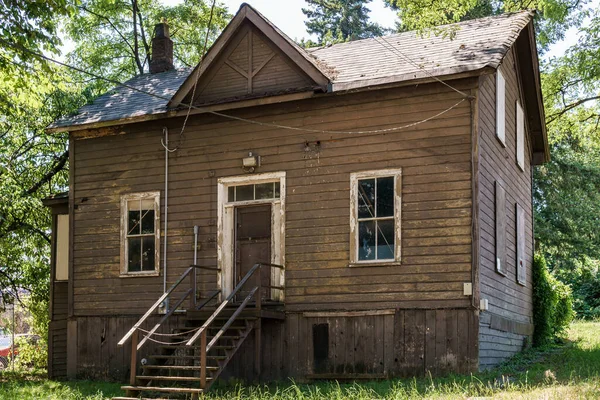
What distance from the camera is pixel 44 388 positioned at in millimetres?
16156

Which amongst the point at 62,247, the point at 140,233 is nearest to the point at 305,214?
the point at 140,233

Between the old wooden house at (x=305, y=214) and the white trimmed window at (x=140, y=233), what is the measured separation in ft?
0.13

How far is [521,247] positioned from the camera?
19.0m

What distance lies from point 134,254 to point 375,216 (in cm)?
559

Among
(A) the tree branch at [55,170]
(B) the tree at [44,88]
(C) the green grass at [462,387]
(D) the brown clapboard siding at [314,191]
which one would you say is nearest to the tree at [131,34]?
(B) the tree at [44,88]

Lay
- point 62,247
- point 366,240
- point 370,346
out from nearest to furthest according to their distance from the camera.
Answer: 1. point 370,346
2. point 366,240
3. point 62,247

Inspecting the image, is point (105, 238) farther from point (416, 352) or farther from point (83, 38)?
point (83, 38)

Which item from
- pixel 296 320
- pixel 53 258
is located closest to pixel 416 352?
pixel 296 320

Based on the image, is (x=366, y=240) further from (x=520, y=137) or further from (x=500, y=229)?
(x=520, y=137)

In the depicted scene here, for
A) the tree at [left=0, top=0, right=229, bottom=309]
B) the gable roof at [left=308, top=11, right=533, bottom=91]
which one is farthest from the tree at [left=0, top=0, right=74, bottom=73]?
the gable roof at [left=308, top=11, right=533, bottom=91]

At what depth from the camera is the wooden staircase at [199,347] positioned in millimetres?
13648

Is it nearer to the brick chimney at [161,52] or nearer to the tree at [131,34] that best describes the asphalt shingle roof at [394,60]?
the brick chimney at [161,52]

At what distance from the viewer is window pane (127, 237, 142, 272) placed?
58.5ft

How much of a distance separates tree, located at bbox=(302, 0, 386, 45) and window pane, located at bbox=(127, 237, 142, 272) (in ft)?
94.1
